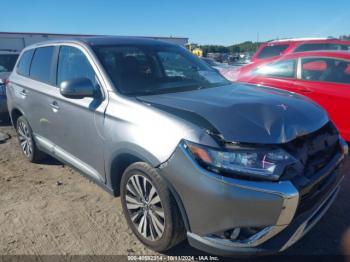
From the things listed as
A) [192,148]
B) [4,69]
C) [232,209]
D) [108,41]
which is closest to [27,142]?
[108,41]

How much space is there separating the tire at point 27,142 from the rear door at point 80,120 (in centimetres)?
103

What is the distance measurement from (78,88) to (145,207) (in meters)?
1.22

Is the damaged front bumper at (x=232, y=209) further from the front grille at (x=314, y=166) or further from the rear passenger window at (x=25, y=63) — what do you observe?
the rear passenger window at (x=25, y=63)

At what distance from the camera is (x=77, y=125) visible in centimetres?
341

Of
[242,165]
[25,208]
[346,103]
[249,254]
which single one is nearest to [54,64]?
[25,208]

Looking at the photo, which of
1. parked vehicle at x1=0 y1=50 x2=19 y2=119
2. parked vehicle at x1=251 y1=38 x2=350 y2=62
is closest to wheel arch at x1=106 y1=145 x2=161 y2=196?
parked vehicle at x1=0 y1=50 x2=19 y2=119

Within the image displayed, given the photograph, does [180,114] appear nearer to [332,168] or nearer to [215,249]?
[215,249]

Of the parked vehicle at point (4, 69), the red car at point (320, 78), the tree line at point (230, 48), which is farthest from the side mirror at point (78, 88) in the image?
the tree line at point (230, 48)

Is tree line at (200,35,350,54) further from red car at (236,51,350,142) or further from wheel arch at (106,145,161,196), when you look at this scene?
wheel arch at (106,145,161,196)

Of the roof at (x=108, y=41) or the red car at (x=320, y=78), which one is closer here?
the roof at (x=108, y=41)

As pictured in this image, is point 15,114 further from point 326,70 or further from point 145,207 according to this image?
point 326,70

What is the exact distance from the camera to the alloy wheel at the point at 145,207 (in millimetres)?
2649

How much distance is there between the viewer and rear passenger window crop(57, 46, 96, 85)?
11.1 feet

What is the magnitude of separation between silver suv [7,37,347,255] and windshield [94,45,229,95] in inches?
0.6
